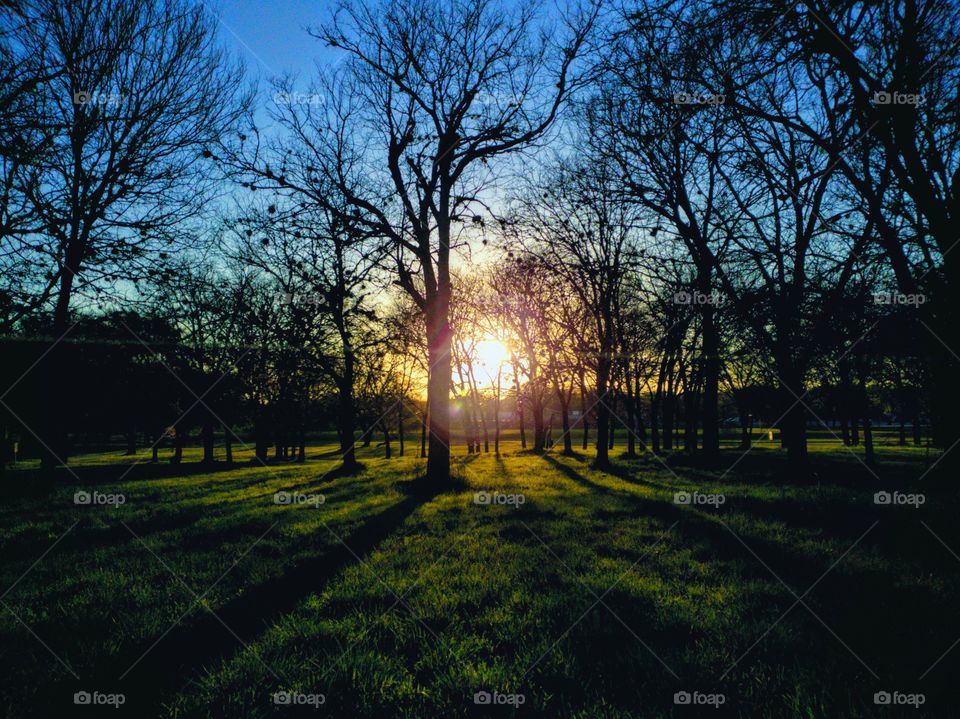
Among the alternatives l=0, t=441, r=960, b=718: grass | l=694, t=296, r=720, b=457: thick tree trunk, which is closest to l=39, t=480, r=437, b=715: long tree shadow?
l=0, t=441, r=960, b=718: grass

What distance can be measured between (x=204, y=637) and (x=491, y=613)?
2406 mm

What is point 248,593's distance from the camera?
4605mm

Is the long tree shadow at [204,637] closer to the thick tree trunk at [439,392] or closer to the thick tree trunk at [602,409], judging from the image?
the thick tree trunk at [439,392]

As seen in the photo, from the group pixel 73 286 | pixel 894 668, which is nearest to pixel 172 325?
pixel 73 286

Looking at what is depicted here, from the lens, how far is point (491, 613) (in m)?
3.96

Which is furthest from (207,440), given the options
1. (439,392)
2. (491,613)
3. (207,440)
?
(491,613)

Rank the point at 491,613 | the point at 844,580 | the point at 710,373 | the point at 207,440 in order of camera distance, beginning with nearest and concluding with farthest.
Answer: the point at 491,613 < the point at 844,580 < the point at 710,373 < the point at 207,440

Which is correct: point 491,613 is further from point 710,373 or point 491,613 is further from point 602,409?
point 602,409

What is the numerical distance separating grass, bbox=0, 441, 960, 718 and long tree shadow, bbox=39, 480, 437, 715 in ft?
0.07

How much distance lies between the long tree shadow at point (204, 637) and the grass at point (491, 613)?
2 centimetres

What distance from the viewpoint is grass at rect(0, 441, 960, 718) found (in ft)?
9.31

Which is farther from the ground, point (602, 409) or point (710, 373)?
point (710, 373)

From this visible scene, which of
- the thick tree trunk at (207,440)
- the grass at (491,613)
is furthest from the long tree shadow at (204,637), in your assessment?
the thick tree trunk at (207,440)

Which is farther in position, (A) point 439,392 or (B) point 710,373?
(B) point 710,373
